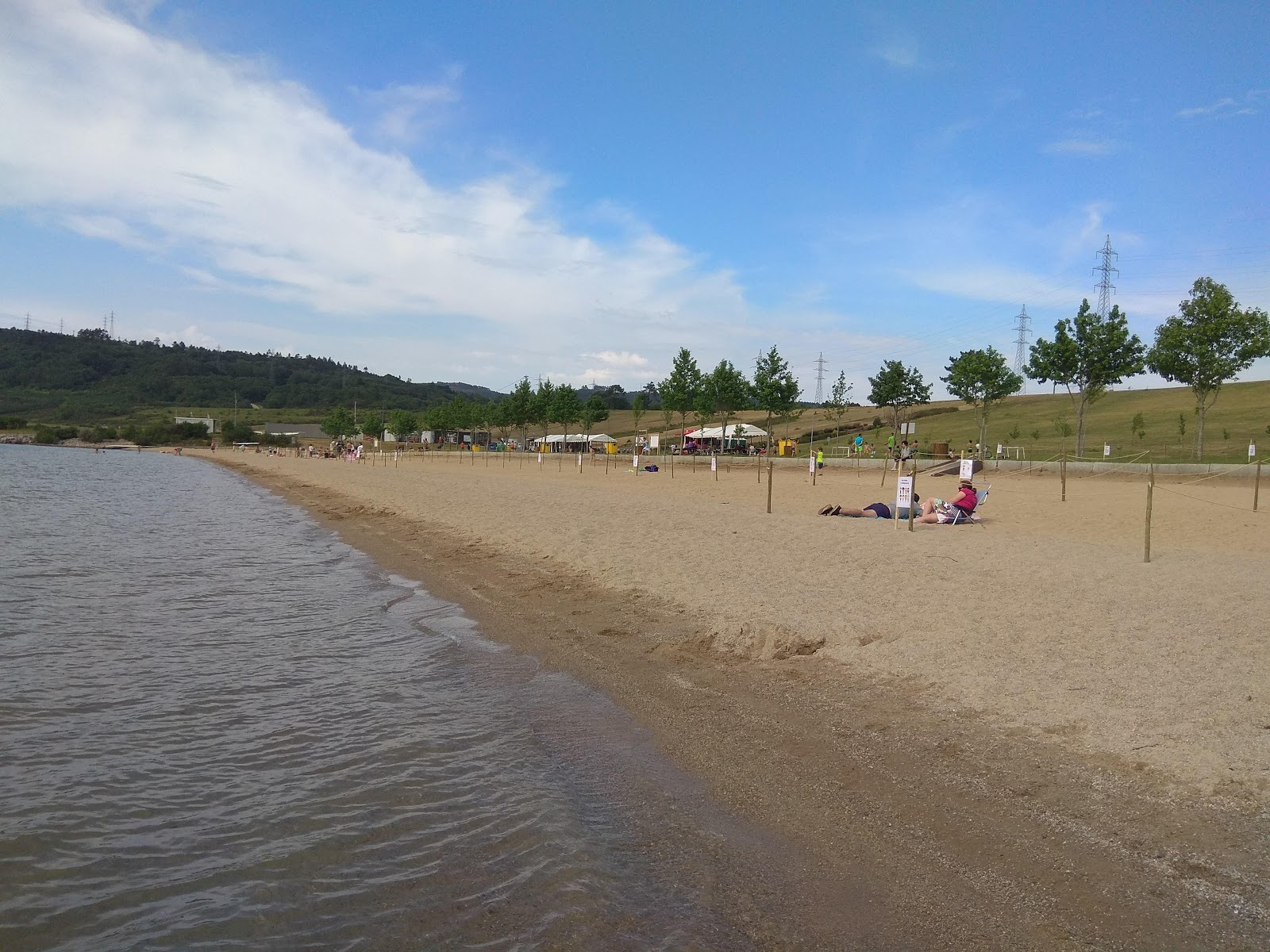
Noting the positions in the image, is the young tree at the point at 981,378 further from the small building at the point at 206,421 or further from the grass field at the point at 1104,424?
the small building at the point at 206,421

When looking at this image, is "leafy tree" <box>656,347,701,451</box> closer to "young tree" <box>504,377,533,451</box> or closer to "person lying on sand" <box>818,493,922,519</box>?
"young tree" <box>504,377,533,451</box>

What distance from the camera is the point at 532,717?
668 centimetres

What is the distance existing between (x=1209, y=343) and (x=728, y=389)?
32.3 meters

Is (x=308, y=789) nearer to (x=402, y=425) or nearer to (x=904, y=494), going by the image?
(x=904, y=494)

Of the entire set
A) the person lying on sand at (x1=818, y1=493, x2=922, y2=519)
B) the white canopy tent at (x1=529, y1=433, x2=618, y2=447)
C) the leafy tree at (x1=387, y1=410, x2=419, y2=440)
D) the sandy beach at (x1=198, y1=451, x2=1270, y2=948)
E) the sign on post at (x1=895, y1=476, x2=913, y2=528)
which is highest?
the leafy tree at (x1=387, y1=410, x2=419, y2=440)

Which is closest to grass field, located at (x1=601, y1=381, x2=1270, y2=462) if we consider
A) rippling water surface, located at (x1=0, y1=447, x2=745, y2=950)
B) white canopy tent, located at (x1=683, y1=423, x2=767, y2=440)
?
white canopy tent, located at (x1=683, y1=423, x2=767, y2=440)

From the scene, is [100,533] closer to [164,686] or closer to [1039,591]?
[164,686]

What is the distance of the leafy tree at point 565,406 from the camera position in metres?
82.1

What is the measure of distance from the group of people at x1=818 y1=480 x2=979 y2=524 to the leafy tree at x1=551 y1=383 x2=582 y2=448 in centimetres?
6349

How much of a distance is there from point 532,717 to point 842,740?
241cm

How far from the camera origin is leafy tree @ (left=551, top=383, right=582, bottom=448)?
82.1m

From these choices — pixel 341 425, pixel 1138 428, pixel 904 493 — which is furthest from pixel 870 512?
pixel 341 425

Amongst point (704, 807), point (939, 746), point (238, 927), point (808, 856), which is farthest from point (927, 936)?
point (238, 927)

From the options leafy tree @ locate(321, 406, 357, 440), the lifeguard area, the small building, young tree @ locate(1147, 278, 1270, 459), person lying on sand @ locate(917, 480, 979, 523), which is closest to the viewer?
the lifeguard area
